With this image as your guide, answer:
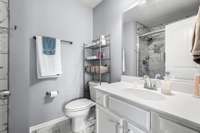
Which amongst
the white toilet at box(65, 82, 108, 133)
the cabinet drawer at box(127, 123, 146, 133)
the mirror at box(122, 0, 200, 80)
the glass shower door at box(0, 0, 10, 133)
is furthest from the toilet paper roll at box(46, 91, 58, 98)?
the cabinet drawer at box(127, 123, 146, 133)

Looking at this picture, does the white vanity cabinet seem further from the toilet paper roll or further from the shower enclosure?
the toilet paper roll

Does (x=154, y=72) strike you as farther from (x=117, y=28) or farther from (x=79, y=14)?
(x=79, y=14)

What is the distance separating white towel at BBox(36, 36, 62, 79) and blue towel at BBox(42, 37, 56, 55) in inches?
1.7

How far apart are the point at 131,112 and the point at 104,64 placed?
1341 millimetres

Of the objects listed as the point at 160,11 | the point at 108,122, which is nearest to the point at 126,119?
the point at 108,122

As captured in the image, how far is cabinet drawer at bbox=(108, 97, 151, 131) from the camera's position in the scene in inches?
31.3

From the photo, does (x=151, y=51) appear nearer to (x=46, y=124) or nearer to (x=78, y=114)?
(x=78, y=114)

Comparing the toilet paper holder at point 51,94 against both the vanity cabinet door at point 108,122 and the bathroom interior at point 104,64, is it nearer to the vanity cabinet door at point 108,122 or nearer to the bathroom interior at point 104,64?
the bathroom interior at point 104,64

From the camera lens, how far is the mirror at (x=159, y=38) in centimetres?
107

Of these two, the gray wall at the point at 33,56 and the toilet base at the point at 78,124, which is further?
the toilet base at the point at 78,124

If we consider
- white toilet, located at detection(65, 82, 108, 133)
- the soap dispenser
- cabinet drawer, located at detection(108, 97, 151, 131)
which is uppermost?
A: the soap dispenser

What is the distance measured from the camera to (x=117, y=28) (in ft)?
6.20

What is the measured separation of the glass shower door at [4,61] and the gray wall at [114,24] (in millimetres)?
1452

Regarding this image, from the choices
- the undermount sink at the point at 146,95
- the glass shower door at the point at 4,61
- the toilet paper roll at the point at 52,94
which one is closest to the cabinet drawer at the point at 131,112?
the undermount sink at the point at 146,95
